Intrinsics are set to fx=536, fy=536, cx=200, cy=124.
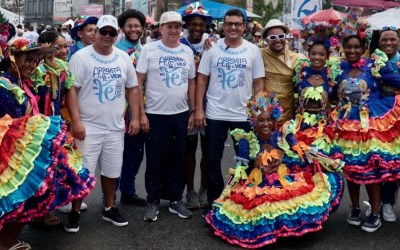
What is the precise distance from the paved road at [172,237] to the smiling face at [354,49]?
1.64 metres

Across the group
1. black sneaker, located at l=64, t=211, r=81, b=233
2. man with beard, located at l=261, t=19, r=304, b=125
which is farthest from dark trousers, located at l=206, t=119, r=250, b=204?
black sneaker, located at l=64, t=211, r=81, b=233

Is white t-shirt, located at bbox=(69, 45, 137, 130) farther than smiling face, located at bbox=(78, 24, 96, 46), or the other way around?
smiling face, located at bbox=(78, 24, 96, 46)

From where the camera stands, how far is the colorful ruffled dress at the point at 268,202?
4.59 m

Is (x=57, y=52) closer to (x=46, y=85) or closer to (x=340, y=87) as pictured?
(x=46, y=85)

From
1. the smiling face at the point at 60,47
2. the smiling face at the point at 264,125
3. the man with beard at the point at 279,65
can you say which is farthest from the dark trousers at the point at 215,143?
the smiling face at the point at 60,47

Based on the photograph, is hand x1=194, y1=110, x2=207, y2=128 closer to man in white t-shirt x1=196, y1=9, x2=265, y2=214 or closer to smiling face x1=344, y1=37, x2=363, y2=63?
man in white t-shirt x1=196, y1=9, x2=265, y2=214

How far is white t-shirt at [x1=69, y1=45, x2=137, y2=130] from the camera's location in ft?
16.0

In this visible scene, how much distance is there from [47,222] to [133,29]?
222 cm

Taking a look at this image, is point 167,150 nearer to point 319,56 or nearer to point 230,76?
point 230,76

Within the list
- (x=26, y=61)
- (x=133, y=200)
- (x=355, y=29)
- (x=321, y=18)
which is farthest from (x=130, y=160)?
(x=321, y=18)

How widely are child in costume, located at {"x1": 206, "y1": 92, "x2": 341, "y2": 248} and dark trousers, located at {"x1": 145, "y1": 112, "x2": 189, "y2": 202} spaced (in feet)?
1.98

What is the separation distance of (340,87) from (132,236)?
2.44 meters

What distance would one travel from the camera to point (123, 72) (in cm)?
503

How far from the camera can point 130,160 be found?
233 inches
